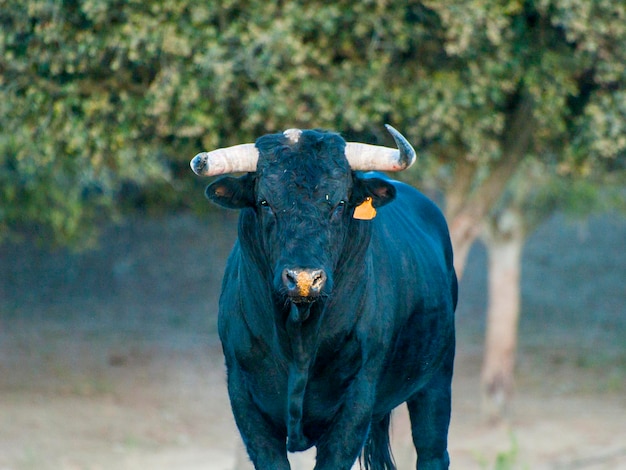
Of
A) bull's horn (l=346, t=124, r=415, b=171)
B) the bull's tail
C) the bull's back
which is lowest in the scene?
the bull's tail

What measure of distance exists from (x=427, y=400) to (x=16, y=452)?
33.3ft

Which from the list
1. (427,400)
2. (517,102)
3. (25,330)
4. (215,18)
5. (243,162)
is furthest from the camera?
(25,330)

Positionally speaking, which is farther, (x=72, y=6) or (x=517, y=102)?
(x=517, y=102)

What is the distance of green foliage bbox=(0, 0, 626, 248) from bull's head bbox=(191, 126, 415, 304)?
3.58 m

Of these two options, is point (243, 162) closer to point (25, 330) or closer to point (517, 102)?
point (517, 102)

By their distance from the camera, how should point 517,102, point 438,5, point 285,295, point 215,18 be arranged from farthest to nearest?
1. point 517,102
2. point 215,18
3. point 438,5
4. point 285,295

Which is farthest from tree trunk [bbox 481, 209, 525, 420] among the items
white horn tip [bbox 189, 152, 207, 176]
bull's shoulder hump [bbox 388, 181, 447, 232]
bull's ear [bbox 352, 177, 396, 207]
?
white horn tip [bbox 189, 152, 207, 176]

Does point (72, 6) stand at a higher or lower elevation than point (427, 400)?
higher

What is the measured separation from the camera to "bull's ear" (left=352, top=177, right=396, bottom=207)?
164 inches

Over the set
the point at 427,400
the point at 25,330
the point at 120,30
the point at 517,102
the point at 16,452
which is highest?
the point at 120,30

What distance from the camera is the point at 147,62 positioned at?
7969 millimetres

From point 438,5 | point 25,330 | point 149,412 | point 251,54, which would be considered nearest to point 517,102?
point 438,5

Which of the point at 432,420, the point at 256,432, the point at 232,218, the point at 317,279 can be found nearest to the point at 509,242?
the point at 232,218

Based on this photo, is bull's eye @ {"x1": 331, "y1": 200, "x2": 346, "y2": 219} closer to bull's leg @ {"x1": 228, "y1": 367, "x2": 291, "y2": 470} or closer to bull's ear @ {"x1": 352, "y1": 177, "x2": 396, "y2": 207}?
bull's ear @ {"x1": 352, "y1": 177, "x2": 396, "y2": 207}
